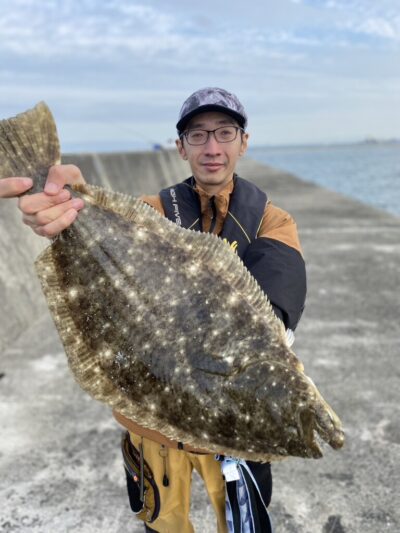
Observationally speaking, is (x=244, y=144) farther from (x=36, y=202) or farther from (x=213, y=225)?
(x=36, y=202)

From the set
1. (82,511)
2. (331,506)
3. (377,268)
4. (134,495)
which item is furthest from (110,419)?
(377,268)

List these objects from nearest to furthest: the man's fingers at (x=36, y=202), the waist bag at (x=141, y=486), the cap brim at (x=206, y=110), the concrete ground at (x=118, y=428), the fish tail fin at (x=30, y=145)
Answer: the man's fingers at (x=36, y=202), the fish tail fin at (x=30, y=145), the cap brim at (x=206, y=110), the waist bag at (x=141, y=486), the concrete ground at (x=118, y=428)

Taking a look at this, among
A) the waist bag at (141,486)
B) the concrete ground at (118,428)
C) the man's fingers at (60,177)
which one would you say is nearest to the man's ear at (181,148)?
the man's fingers at (60,177)

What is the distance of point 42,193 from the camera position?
1956 mm

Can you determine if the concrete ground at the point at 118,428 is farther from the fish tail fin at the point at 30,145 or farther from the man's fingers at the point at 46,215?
the fish tail fin at the point at 30,145

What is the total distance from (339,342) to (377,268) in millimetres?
3106

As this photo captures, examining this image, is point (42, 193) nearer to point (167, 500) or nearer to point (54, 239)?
point (54, 239)

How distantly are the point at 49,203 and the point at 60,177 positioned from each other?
0.47 feet

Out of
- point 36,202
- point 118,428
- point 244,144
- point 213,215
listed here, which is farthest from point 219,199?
point 118,428

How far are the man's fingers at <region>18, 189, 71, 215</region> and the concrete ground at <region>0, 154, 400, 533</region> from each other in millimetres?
1991

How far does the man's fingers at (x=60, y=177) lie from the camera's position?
197 cm

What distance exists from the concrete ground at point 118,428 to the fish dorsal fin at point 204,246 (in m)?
1.69

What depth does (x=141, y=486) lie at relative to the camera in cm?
Result: 248

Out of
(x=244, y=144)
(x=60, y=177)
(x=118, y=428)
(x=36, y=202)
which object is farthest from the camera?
(x=118, y=428)
